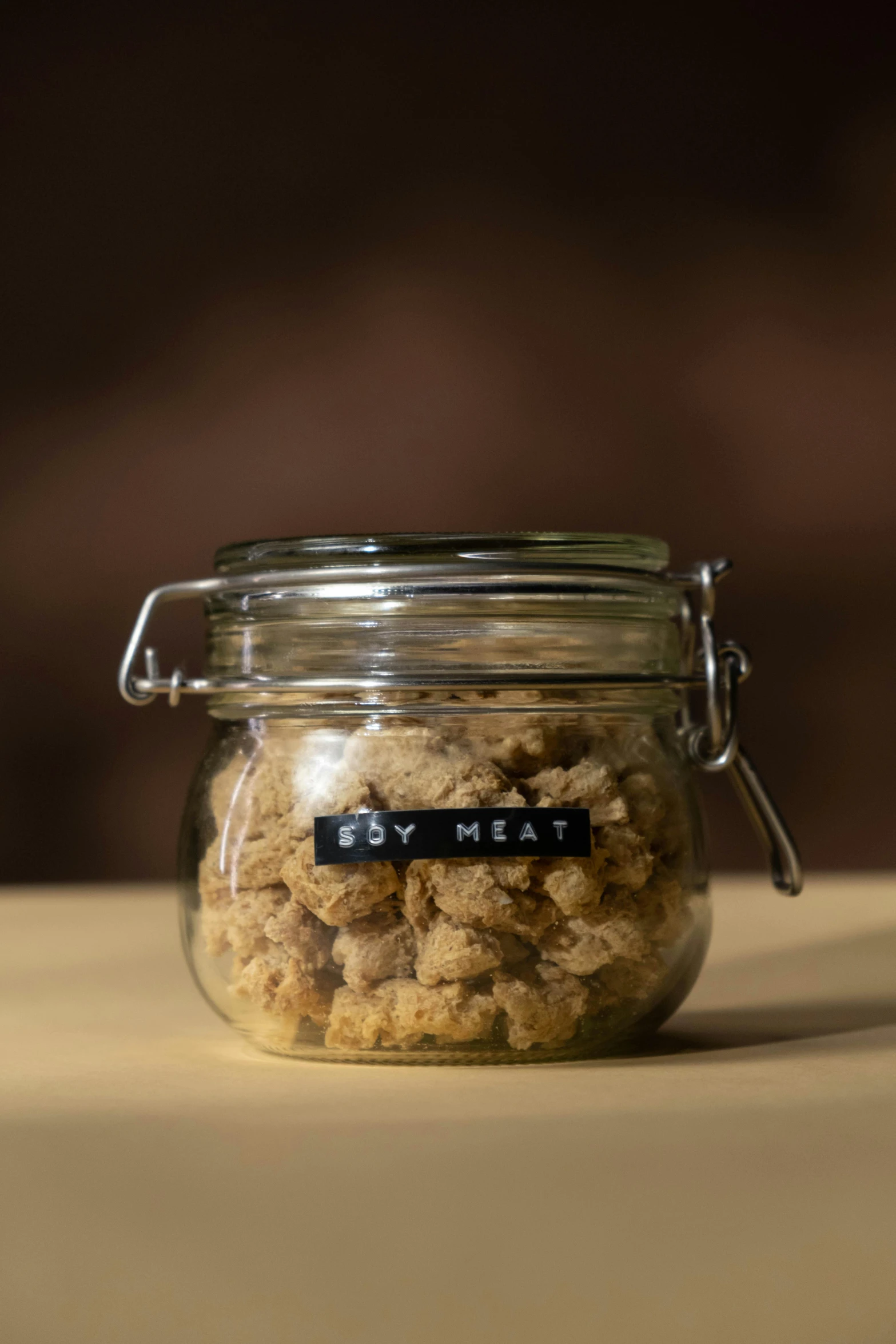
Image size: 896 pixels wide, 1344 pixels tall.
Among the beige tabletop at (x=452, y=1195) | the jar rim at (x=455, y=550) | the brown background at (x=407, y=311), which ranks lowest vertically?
the beige tabletop at (x=452, y=1195)

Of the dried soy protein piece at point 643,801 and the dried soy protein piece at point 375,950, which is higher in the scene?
the dried soy protein piece at point 643,801

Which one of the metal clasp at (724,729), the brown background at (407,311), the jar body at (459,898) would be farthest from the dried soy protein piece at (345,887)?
the brown background at (407,311)

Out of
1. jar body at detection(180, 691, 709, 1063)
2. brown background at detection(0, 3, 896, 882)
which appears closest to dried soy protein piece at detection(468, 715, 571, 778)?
jar body at detection(180, 691, 709, 1063)

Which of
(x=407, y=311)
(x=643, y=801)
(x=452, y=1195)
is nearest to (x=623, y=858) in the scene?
(x=643, y=801)

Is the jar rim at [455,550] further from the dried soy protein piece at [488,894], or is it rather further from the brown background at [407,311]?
the brown background at [407,311]

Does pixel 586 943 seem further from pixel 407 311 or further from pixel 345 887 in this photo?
pixel 407 311

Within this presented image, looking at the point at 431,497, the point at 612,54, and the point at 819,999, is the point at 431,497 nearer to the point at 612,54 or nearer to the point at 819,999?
the point at 612,54

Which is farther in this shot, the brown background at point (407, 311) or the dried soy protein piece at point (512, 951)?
the brown background at point (407, 311)
